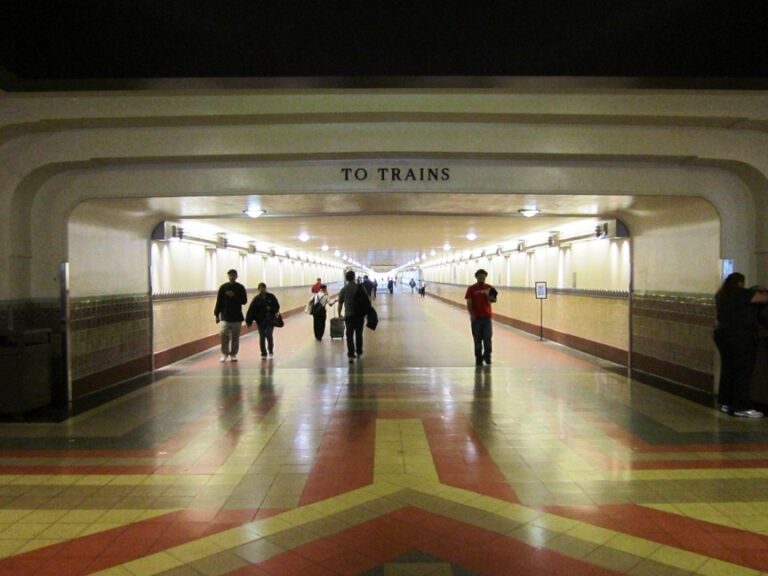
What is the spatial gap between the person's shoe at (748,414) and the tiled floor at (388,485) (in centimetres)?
22

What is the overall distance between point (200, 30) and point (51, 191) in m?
5.19

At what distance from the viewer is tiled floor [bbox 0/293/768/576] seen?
374cm

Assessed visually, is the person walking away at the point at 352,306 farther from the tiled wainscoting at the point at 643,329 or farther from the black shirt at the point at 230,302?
the tiled wainscoting at the point at 643,329

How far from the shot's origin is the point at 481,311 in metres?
11.1

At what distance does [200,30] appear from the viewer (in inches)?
157

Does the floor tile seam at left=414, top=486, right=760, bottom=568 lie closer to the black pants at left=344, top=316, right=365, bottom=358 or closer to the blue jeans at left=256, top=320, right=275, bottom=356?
the black pants at left=344, top=316, right=365, bottom=358

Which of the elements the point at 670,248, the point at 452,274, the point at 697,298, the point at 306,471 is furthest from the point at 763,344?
the point at 452,274

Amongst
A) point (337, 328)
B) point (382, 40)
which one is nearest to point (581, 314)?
point (337, 328)

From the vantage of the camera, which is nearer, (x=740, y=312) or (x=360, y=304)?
(x=740, y=312)

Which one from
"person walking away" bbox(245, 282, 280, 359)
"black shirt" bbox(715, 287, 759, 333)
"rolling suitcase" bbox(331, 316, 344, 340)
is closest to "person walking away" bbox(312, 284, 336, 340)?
"rolling suitcase" bbox(331, 316, 344, 340)

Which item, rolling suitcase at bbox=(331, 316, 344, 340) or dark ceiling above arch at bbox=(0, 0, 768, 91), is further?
rolling suitcase at bbox=(331, 316, 344, 340)

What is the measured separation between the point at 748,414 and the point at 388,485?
490 cm

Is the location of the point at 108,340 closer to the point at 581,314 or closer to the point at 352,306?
the point at 352,306

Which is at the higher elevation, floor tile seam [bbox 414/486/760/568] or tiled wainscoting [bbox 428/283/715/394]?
tiled wainscoting [bbox 428/283/715/394]
